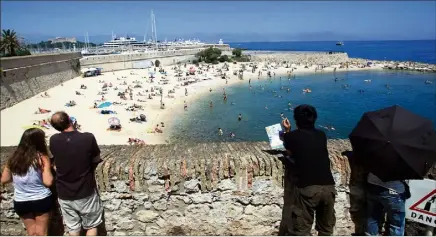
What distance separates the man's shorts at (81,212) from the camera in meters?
3.37

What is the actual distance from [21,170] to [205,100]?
3705cm

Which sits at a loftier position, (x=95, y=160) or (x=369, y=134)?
(x=369, y=134)

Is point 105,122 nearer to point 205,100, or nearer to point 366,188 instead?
point 205,100

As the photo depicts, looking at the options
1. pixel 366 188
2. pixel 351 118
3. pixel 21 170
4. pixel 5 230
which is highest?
pixel 21 170

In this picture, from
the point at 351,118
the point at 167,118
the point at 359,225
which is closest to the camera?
the point at 359,225

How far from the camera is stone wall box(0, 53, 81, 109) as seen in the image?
1198 inches

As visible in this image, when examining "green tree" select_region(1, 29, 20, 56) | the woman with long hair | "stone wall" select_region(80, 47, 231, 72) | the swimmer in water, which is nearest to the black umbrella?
the woman with long hair

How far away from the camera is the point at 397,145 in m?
3.10

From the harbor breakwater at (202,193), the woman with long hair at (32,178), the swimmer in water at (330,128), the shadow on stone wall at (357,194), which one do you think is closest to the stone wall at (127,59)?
the swimmer in water at (330,128)

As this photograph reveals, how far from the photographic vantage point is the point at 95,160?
3.39m

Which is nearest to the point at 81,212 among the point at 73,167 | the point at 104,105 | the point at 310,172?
the point at 73,167

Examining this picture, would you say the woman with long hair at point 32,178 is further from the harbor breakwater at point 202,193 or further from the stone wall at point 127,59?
the stone wall at point 127,59

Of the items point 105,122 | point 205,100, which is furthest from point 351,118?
point 105,122

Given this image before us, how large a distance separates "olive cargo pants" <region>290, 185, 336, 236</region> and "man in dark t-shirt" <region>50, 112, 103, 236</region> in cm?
223
